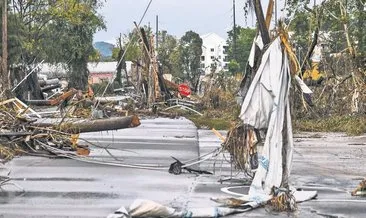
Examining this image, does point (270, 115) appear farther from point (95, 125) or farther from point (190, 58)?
point (190, 58)

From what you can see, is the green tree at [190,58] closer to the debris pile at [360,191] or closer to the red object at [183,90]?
the red object at [183,90]

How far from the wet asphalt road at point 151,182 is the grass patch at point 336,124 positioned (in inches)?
136

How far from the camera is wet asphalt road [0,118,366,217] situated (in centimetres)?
873

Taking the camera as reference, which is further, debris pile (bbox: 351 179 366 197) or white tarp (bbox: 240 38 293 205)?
debris pile (bbox: 351 179 366 197)

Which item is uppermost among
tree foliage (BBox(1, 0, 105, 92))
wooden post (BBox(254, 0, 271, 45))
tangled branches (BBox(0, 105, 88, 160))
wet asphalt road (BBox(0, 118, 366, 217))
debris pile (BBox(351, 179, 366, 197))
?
tree foliage (BBox(1, 0, 105, 92))

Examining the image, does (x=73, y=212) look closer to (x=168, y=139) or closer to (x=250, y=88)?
(x=250, y=88)

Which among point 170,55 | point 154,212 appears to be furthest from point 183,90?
point 170,55

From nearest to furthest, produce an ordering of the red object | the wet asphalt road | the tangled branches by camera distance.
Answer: the wet asphalt road, the tangled branches, the red object

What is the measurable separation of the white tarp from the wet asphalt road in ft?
1.81

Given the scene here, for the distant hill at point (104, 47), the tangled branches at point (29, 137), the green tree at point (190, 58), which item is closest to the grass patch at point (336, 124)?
the tangled branches at point (29, 137)

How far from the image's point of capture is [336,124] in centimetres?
2283

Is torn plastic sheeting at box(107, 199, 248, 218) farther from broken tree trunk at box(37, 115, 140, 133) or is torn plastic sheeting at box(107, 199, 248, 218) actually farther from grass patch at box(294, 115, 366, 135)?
grass patch at box(294, 115, 366, 135)

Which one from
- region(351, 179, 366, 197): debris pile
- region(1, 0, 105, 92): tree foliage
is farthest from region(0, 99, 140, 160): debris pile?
region(1, 0, 105, 92): tree foliage

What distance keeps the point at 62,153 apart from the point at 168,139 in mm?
5467
